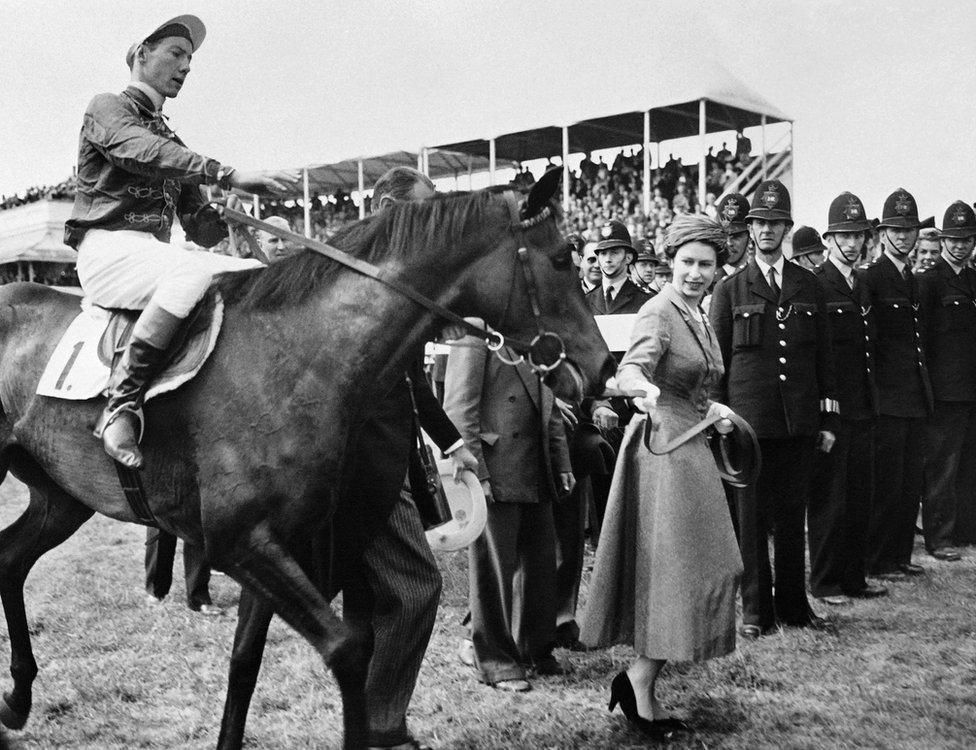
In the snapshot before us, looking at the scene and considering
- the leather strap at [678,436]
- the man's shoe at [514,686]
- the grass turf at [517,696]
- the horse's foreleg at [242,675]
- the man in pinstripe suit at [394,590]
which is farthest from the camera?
the man's shoe at [514,686]

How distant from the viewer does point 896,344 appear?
7477 mm

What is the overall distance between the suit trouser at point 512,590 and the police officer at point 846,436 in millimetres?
2355

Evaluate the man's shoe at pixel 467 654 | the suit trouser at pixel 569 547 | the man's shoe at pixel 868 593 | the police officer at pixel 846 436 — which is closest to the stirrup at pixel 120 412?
the man's shoe at pixel 467 654

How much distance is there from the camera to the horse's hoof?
428 cm

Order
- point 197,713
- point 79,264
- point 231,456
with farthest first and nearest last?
point 197,713
point 79,264
point 231,456

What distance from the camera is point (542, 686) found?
16.2 feet

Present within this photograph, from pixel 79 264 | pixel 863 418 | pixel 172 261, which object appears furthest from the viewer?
pixel 863 418

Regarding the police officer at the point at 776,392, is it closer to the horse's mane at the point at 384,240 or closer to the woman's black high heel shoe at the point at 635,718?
the woman's black high heel shoe at the point at 635,718

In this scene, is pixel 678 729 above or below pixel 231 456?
below

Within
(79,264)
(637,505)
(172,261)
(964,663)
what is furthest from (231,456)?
(964,663)

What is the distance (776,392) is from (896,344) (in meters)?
2.06

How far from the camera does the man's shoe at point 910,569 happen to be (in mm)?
7357

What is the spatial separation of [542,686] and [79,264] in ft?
9.43

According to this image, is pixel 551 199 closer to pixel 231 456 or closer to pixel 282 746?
pixel 231 456
